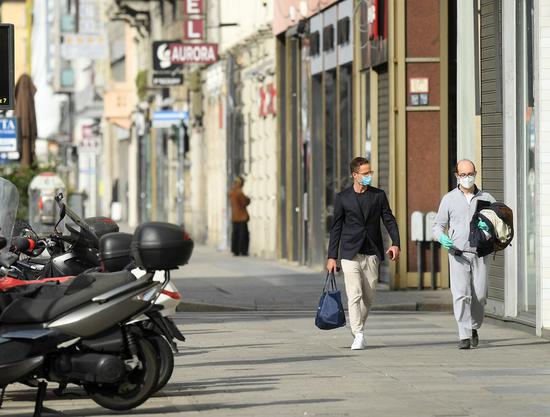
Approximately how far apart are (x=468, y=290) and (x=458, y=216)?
683mm

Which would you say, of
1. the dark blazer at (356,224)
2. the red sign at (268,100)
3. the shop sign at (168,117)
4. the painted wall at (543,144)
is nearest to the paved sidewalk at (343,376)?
the painted wall at (543,144)

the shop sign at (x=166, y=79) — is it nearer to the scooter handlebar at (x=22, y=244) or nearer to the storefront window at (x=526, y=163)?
the storefront window at (x=526, y=163)

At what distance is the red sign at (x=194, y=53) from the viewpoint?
44.8 meters

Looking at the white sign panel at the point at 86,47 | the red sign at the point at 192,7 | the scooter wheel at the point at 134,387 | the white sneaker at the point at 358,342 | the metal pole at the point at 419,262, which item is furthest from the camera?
the white sign panel at the point at 86,47

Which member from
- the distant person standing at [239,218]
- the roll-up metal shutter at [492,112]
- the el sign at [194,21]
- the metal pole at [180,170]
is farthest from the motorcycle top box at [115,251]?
the metal pole at [180,170]

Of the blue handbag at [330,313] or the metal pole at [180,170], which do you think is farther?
the metal pole at [180,170]

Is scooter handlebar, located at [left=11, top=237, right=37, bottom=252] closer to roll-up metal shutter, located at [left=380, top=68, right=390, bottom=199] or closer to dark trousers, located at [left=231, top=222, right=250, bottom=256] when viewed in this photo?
roll-up metal shutter, located at [left=380, top=68, right=390, bottom=199]

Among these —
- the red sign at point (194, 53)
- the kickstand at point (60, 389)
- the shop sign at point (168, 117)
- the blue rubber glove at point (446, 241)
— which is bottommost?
the kickstand at point (60, 389)

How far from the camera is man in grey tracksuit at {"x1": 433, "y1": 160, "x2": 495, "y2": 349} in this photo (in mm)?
17141

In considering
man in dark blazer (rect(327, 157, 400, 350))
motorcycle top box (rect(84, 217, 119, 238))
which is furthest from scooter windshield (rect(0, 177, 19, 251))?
man in dark blazer (rect(327, 157, 400, 350))

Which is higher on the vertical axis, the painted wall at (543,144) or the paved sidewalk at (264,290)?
the painted wall at (543,144)

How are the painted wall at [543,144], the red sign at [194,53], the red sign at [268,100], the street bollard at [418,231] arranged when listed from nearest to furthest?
the painted wall at [543,144]
the street bollard at [418,231]
the red sign at [268,100]
the red sign at [194,53]

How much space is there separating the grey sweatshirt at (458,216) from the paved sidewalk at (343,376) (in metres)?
1.00

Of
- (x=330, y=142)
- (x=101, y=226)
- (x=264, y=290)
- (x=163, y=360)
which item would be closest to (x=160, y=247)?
(x=163, y=360)
